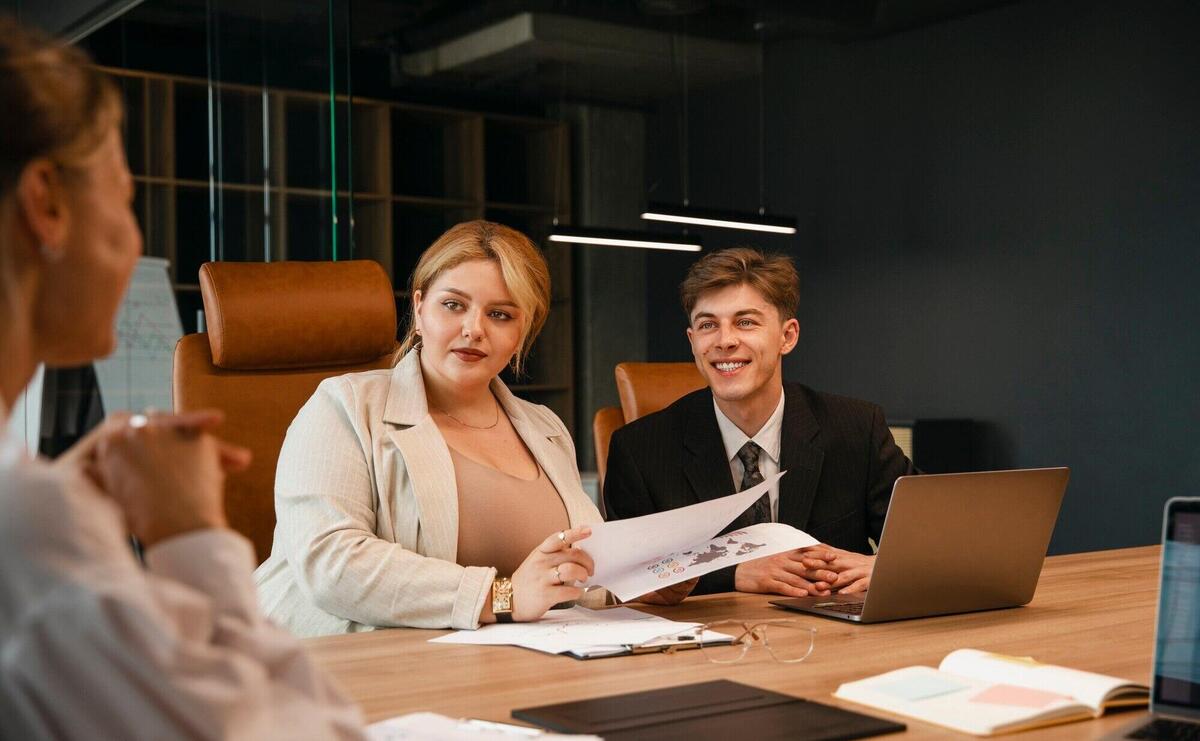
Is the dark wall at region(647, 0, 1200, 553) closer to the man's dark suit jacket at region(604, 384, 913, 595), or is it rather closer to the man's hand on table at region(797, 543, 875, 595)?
the man's dark suit jacket at region(604, 384, 913, 595)

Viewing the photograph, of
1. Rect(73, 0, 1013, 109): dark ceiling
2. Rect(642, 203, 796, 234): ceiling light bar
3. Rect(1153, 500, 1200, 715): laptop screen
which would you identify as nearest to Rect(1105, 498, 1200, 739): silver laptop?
Rect(1153, 500, 1200, 715): laptop screen

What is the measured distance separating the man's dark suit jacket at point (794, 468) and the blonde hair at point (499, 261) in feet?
1.37

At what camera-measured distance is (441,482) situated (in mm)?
2094

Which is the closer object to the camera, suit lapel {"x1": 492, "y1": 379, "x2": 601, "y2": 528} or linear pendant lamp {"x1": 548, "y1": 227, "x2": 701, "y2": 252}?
suit lapel {"x1": 492, "y1": 379, "x2": 601, "y2": 528}

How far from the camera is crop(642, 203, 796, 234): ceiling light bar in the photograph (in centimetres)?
556

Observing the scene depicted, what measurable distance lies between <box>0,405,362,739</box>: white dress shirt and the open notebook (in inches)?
30.2

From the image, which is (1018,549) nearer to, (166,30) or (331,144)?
(331,144)

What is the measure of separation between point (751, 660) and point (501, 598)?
0.45 meters

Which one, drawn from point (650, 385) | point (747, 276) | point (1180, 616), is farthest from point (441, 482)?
point (650, 385)

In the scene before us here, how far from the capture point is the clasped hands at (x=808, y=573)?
2174mm

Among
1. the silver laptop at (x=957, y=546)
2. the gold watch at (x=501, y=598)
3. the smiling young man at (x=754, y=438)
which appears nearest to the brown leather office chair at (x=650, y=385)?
the smiling young man at (x=754, y=438)

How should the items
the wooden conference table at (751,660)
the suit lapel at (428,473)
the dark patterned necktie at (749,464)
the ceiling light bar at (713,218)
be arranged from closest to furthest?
the wooden conference table at (751,660) < the suit lapel at (428,473) < the dark patterned necktie at (749,464) < the ceiling light bar at (713,218)

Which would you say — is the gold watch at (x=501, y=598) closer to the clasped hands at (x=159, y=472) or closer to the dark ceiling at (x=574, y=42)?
the clasped hands at (x=159, y=472)

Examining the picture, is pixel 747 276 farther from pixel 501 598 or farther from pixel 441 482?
pixel 501 598
